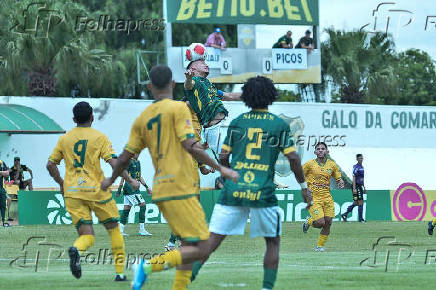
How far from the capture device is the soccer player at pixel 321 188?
17344mm

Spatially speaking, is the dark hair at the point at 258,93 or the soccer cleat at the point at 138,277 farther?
the dark hair at the point at 258,93

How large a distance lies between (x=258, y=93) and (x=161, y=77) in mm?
1060

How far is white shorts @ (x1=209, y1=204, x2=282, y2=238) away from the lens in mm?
8531

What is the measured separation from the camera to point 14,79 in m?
37.4

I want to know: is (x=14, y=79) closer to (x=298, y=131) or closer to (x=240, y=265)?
(x=298, y=131)

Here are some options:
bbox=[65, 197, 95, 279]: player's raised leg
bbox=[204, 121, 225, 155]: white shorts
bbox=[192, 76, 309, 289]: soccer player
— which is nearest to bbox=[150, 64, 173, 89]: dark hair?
bbox=[192, 76, 309, 289]: soccer player

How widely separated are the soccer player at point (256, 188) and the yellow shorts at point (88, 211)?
82.6 inches

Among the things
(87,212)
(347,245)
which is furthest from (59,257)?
(347,245)

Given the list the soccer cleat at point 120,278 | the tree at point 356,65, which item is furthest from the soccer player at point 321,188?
the tree at point 356,65

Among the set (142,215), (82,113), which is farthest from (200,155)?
(142,215)

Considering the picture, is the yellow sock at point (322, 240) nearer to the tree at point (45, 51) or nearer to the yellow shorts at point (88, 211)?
the yellow shorts at point (88, 211)

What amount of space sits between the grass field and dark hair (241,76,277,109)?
220cm

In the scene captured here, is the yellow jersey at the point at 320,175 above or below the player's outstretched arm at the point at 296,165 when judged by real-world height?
below

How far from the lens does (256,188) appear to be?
8.47 meters
